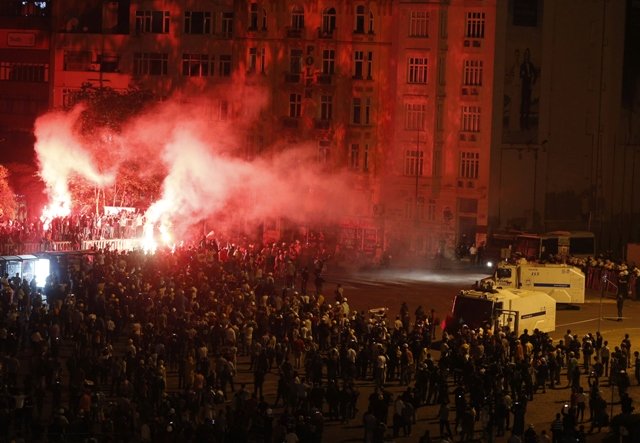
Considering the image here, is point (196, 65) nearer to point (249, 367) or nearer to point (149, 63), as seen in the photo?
point (149, 63)

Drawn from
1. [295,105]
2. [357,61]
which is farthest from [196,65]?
[357,61]

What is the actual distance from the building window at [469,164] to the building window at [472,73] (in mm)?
3867

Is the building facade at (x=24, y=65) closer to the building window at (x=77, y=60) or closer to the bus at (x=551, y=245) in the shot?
the building window at (x=77, y=60)

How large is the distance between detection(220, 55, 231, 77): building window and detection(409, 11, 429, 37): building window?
1104 centimetres

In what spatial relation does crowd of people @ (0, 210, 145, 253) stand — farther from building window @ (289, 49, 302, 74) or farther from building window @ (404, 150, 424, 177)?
building window @ (404, 150, 424, 177)

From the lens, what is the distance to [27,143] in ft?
237

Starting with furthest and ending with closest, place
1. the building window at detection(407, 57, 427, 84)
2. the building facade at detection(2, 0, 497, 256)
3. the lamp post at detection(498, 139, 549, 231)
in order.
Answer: the lamp post at detection(498, 139, 549, 231) → the building window at detection(407, 57, 427, 84) → the building facade at detection(2, 0, 497, 256)

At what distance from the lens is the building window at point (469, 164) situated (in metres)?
64.2

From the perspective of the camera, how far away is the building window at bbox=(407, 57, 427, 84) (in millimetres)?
Result: 64500

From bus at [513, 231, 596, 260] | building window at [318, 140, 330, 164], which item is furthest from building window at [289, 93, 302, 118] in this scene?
bus at [513, 231, 596, 260]

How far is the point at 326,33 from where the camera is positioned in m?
66.4

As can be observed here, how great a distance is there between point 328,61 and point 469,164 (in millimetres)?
9988

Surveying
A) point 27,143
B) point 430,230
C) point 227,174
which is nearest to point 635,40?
point 430,230

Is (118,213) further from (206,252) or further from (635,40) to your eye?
(635,40)
